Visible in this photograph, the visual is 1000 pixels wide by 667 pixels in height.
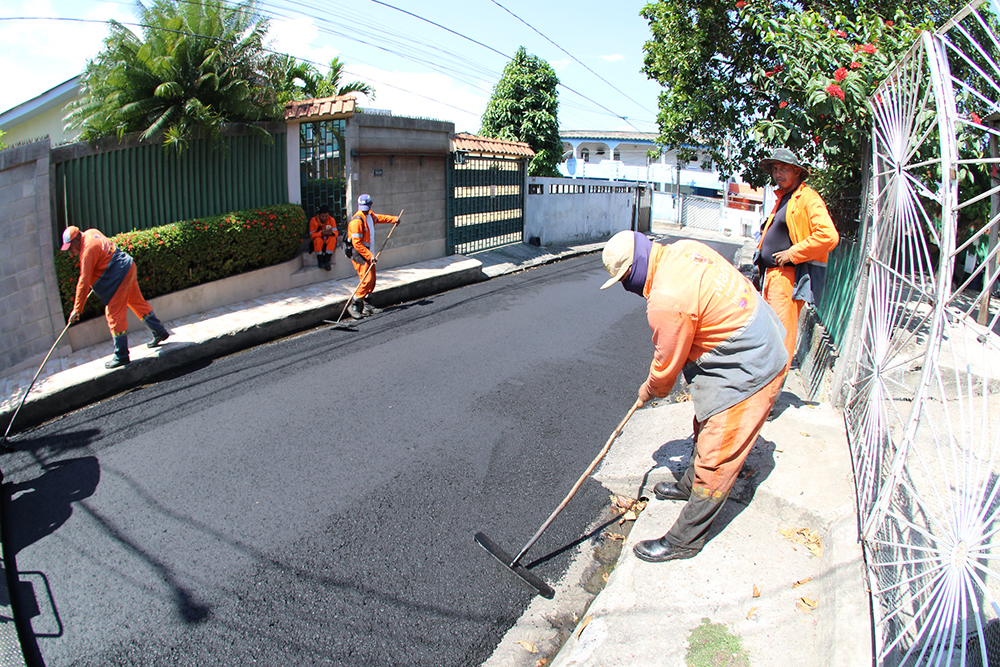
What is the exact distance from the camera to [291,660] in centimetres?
271

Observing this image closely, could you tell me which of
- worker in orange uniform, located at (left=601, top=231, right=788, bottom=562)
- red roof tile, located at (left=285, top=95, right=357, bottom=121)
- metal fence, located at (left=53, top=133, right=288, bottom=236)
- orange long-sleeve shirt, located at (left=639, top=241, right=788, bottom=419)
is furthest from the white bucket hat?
red roof tile, located at (left=285, top=95, right=357, bottom=121)

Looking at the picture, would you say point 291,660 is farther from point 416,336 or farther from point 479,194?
point 479,194

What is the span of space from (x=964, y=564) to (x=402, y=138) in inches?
395

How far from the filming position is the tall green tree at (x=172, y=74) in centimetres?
766

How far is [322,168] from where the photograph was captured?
10016 millimetres

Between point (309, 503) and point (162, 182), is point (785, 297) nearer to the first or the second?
point (309, 503)

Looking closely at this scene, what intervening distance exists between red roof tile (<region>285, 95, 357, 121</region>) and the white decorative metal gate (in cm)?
716

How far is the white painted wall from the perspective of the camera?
1486 centimetres

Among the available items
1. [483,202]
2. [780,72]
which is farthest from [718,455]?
[483,202]

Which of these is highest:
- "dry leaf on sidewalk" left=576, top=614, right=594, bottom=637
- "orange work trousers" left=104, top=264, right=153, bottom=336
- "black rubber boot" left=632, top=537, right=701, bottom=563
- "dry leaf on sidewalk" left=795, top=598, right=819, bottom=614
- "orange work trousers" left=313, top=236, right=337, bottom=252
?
"orange work trousers" left=313, top=236, right=337, bottom=252

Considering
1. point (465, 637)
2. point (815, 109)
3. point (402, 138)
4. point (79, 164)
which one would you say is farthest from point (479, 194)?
point (465, 637)

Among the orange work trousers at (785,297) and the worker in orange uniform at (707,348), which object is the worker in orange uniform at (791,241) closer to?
the orange work trousers at (785,297)

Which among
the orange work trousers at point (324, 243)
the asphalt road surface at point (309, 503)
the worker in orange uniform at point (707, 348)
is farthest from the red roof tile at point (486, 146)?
the worker in orange uniform at point (707, 348)

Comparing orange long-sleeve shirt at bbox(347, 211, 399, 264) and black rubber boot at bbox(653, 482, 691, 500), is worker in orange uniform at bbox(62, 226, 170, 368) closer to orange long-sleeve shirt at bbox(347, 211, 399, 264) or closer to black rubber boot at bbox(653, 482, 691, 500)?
orange long-sleeve shirt at bbox(347, 211, 399, 264)
